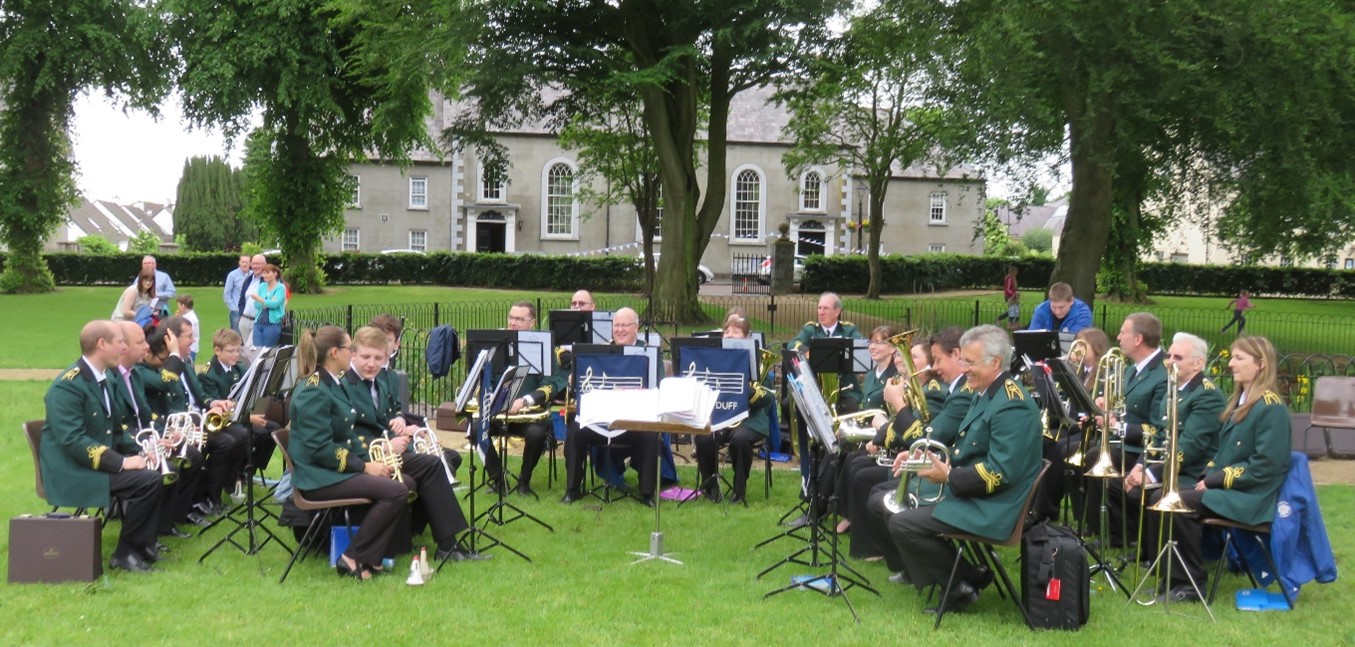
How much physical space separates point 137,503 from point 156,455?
35cm

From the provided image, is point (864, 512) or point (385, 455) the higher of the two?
point (385, 455)

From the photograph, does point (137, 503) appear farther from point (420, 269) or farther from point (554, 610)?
point (420, 269)

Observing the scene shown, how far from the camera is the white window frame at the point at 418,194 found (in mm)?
54688

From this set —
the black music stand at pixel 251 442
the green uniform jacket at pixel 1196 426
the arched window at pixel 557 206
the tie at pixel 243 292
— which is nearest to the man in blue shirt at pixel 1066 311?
the green uniform jacket at pixel 1196 426

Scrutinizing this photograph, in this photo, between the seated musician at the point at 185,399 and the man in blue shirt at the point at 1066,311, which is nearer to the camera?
the seated musician at the point at 185,399

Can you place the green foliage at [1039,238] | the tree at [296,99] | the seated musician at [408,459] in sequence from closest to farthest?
the seated musician at [408,459], the tree at [296,99], the green foliage at [1039,238]

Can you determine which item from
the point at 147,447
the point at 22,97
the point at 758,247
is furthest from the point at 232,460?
the point at 758,247

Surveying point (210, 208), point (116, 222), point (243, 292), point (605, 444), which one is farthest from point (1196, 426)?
point (116, 222)

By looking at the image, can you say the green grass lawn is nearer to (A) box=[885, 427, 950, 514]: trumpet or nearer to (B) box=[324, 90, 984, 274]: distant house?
(A) box=[885, 427, 950, 514]: trumpet

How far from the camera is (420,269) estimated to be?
4472 centimetres

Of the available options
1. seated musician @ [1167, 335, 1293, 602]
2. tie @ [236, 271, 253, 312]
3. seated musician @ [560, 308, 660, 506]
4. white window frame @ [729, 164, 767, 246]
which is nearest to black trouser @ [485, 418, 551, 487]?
Result: seated musician @ [560, 308, 660, 506]

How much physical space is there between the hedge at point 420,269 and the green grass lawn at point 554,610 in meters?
34.6

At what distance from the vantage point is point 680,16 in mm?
21891

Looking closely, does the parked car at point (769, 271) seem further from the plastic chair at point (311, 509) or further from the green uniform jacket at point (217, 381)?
the plastic chair at point (311, 509)
